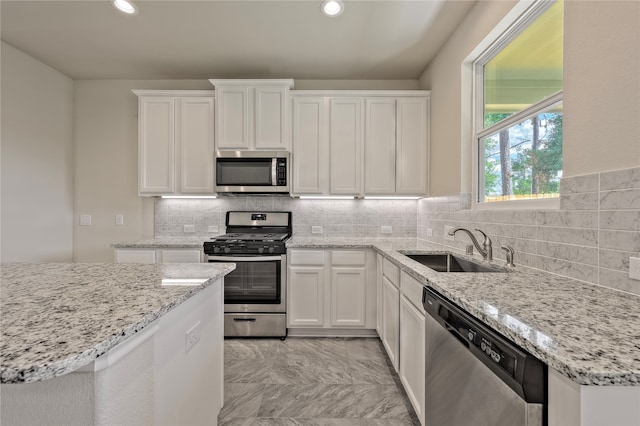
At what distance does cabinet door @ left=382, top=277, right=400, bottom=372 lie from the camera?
6.58 ft

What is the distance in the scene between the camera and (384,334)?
7.85 ft

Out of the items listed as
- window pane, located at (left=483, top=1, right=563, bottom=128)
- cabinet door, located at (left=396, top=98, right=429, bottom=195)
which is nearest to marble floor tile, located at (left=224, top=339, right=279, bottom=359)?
cabinet door, located at (left=396, top=98, right=429, bottom=195)

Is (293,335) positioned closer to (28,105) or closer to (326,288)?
(326,288)

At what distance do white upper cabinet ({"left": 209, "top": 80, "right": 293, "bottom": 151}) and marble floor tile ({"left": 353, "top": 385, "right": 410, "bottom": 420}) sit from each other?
2.24 meters

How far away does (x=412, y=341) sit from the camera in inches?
66.2

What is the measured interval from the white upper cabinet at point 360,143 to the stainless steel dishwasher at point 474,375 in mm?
1866

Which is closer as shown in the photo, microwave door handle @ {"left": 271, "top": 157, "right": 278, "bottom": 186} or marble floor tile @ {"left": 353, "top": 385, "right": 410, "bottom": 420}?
marble floor tile @ {"left": 353, "top": 385, "right": 410, "bottom": 420}

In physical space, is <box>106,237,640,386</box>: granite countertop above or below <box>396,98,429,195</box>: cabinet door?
below

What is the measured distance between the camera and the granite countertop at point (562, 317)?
58 cm

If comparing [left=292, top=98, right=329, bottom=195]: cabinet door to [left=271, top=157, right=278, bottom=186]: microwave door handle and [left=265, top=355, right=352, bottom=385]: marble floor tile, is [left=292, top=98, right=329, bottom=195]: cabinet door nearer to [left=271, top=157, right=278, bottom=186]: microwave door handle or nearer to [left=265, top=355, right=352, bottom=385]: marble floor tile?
[left=271, top=157, right=278, bottom=186]: microwave door handle

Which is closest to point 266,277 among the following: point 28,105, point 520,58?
point 520,58

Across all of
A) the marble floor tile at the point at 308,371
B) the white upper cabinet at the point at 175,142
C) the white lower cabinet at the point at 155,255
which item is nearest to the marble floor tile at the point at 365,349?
the marble floor tile at the point at 308,371

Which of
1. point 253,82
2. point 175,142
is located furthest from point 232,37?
point 175,142

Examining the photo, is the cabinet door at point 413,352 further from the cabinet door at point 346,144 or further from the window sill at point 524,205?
the cabinet door at point 346,144
